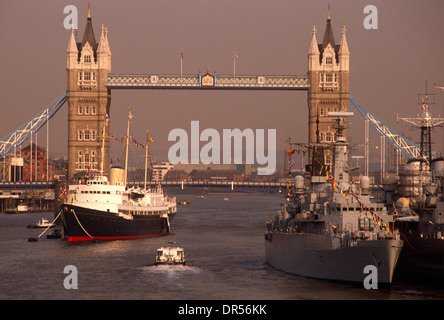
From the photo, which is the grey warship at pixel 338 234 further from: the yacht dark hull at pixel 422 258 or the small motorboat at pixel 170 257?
the small motorboat at pixel 170 257

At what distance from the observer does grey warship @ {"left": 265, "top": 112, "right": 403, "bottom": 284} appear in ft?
164

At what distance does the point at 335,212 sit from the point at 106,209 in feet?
140

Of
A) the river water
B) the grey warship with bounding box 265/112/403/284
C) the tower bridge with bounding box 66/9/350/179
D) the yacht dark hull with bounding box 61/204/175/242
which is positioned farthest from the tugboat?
the tower bridge with bounding box 66/9/350/179

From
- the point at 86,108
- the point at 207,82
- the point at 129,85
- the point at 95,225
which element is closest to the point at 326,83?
the point at 207,82

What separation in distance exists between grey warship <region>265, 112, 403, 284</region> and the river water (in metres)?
1.08

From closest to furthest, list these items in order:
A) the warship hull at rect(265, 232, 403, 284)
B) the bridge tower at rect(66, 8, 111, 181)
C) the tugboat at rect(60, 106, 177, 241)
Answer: the warship hull at rect(265, 232, 403, 284) → the tugboat at rect(60, 106, 177, 241) → the bridge tower at rect(66, 8, 111, 181)

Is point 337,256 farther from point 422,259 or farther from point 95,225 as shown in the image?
point 95,225

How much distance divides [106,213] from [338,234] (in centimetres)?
4333

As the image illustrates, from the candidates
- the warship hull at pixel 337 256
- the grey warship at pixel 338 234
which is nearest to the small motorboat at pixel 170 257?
the grey warship at pixel 338 234

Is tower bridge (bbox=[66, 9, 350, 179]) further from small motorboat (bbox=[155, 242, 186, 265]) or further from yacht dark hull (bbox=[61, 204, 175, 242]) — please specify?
small motorboat (bbox=[155, 242, 186, 265])

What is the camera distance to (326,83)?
430 feet

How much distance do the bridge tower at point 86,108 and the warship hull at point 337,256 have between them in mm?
76807
